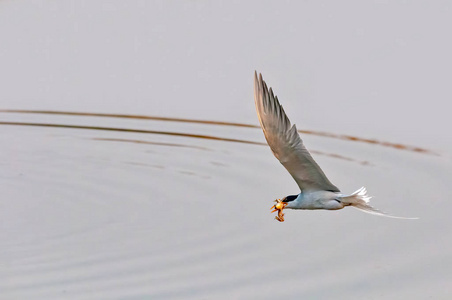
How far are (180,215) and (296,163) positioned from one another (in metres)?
2.43

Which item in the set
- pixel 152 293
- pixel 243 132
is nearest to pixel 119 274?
pixel 152 293

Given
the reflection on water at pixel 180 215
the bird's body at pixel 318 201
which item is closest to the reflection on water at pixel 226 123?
the reflection on water at pixel 180 215

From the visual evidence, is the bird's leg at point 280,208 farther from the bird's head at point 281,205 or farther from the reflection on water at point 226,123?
the reflection on water at point 226,123

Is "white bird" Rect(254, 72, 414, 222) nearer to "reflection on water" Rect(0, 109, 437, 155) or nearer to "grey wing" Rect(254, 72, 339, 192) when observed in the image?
"grey wing" Rect(254, 72, 339, 192)

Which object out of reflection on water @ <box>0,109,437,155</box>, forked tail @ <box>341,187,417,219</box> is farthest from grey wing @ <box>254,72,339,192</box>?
reflection on water @ <box>0,109,437,155</box>

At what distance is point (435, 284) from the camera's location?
30.1 feet

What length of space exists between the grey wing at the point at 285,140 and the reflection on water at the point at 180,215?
90 centimetres

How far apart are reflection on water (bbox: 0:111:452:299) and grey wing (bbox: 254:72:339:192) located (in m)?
0.90

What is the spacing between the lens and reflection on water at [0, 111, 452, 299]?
9234 millimetres

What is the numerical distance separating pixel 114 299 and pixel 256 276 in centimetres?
106

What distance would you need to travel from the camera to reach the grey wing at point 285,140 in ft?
27.5

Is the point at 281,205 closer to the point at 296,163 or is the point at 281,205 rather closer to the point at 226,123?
the point at 296,163

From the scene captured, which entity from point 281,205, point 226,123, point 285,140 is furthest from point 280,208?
point 226,123

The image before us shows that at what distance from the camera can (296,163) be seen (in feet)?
28.0
